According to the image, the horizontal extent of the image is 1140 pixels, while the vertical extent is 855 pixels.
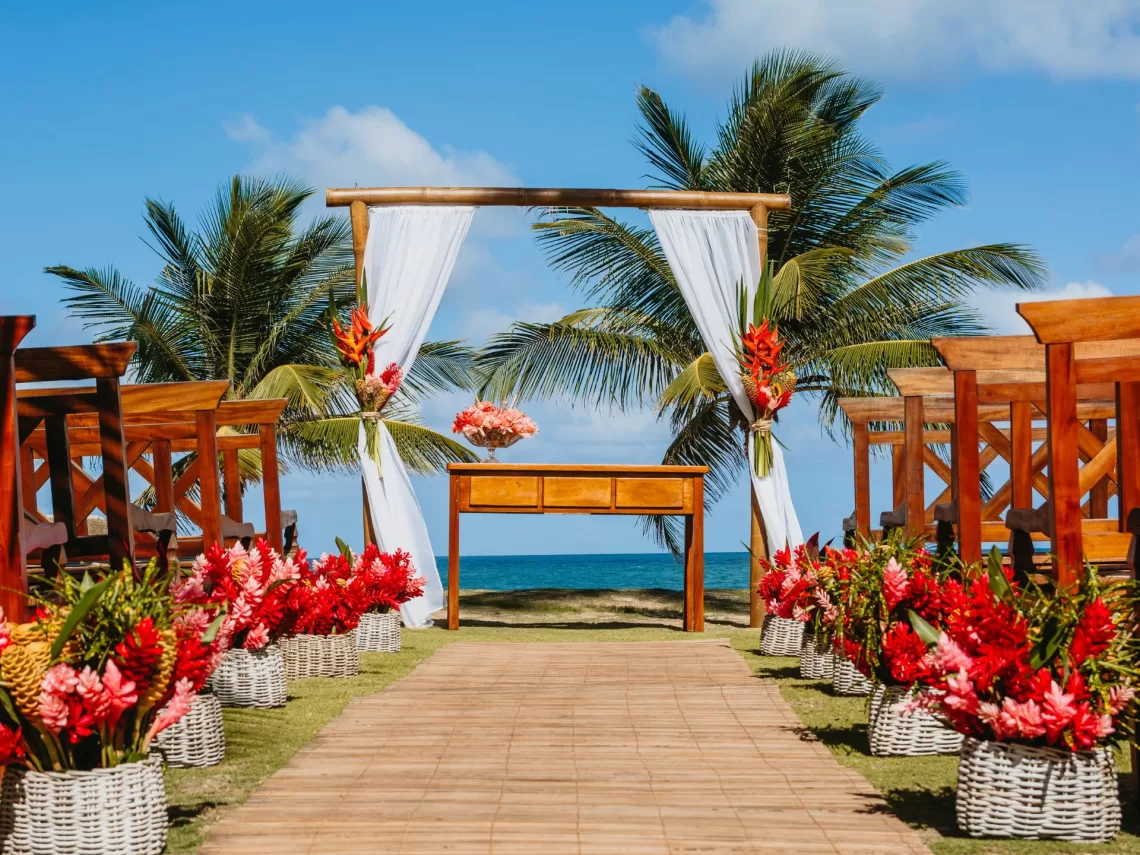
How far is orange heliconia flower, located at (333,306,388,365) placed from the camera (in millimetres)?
7832

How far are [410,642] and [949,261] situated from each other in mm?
6618

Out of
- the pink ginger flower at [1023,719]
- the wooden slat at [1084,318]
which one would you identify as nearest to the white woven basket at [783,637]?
the wooden slat at [1084,318]

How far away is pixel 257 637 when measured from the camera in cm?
415

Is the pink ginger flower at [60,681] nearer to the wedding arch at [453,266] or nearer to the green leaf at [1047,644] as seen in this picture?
the green leaf at [1047,644]

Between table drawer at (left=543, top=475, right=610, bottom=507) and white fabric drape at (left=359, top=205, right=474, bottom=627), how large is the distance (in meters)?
0.94

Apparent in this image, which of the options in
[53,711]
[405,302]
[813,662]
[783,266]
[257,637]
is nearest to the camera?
[53,711]

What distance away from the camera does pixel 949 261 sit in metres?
11.2

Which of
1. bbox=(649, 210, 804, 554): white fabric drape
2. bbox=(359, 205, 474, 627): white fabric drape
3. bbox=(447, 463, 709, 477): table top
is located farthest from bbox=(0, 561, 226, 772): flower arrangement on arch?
bbox=(649, 210, 804, 554): white fabric drape

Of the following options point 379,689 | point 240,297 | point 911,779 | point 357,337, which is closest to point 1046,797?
point 911,779

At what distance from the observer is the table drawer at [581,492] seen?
24.7 ft

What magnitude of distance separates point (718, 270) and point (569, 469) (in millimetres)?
1682

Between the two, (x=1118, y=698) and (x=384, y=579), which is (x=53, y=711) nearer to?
(x=1118, y=698)

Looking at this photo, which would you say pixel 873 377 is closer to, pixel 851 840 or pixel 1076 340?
pixel 1076 340

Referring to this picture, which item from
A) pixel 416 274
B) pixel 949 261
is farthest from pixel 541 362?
pixel 949 261
